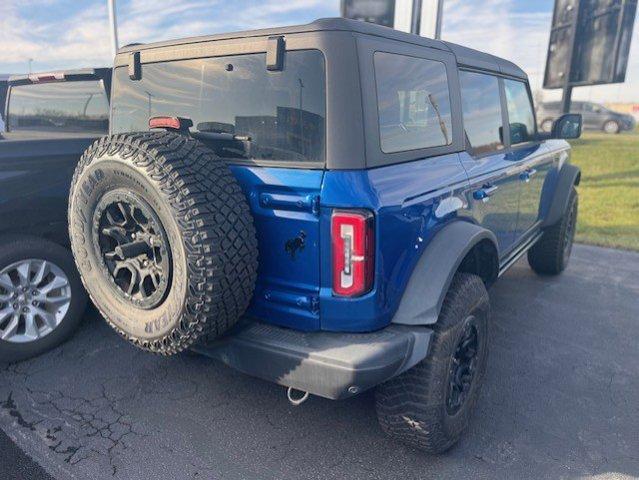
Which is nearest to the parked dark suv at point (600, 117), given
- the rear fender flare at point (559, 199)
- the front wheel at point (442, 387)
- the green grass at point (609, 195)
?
the green grass at point (609, 195)

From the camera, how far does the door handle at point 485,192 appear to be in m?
2.73

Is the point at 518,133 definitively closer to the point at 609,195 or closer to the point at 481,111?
the point at 481,111

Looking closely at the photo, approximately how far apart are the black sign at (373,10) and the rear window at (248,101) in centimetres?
629

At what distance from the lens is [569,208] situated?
15.9 feet

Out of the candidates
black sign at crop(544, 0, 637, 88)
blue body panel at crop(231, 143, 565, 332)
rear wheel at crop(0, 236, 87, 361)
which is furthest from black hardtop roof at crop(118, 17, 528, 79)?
black sign at crop(544, 0, 637, 88)

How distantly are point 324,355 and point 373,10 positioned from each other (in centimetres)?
746

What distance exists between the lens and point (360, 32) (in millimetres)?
2012

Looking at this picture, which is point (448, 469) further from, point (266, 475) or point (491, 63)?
point (491, 63)

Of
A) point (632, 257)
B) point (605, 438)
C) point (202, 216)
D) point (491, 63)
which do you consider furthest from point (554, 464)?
point (632, 257)

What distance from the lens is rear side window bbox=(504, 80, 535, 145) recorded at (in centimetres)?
369

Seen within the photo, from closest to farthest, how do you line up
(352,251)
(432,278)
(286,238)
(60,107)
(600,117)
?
(352,251)
(286,238)
(432,278)
(60,107)
(600,117)

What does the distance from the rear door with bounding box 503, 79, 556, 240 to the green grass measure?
287 centimetres

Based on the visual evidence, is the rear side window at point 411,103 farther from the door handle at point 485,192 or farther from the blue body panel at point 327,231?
the door handle at point 485,192

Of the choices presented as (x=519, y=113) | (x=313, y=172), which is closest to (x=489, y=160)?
(x=519, y=113)
